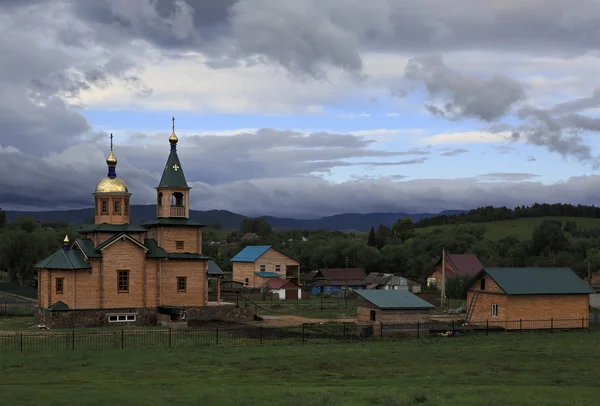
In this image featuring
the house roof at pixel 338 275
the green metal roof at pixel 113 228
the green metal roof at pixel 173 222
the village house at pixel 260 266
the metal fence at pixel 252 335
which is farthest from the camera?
the house roof at pixel 338 275

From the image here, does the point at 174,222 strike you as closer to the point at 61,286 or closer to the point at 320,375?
the point at 61,286

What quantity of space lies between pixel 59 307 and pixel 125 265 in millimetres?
4883

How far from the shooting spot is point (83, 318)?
153 feet

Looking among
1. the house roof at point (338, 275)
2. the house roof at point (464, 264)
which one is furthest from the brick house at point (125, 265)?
the house roof at point (464, 264)

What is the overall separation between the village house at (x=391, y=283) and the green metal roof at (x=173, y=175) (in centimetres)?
4063

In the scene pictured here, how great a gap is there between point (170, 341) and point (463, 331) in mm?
16815

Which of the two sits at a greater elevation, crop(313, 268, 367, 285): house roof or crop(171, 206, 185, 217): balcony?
crop(171, 206, 185, 217): balcony

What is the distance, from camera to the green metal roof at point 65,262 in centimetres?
4678

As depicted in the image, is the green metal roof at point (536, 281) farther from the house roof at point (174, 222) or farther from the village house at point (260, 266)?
the village house at point (260, 266)

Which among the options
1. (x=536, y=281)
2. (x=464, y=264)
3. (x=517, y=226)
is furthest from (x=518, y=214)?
(x=536, y=281)

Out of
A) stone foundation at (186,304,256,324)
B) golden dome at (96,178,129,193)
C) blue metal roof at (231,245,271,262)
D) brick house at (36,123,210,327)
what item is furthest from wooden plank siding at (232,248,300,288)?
golden dome at (96,178,129,193)

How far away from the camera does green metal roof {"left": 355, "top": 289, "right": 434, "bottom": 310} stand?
45188 mm

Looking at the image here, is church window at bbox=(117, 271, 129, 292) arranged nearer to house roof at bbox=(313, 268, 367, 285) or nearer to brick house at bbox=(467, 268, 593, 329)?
brick house at bbox=(467, 268, 593, 329)

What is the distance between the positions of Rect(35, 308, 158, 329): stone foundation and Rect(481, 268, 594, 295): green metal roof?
22082 millimetres
